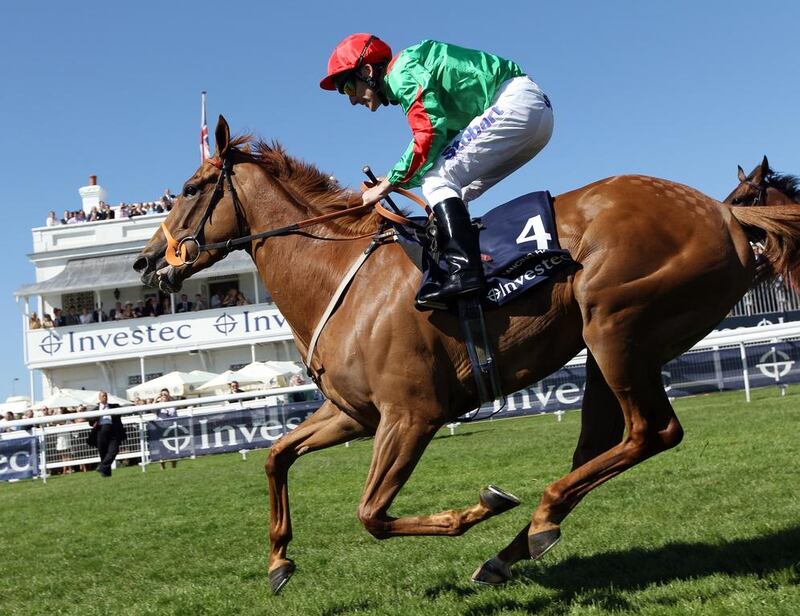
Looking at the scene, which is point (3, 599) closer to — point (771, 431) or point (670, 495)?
point (670, 495)

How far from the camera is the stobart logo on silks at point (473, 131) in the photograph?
4289mm

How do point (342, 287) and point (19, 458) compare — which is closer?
point (342, 287)

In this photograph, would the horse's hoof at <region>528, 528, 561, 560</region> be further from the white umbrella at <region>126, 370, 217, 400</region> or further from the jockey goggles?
the white umbrella at <region>126, 370, 217, 400</region>

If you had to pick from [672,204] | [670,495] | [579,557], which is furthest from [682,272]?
[670,495]

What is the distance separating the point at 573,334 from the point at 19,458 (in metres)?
14.2

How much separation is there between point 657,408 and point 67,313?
3279 centimetres

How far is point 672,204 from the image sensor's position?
13.6 feet

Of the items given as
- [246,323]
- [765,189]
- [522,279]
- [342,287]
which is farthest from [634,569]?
[246,323]

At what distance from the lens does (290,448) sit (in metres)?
4.71

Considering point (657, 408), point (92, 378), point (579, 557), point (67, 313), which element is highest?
point (67, 313)

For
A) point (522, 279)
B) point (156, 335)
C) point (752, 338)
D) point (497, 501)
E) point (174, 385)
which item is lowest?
point (497, 501)

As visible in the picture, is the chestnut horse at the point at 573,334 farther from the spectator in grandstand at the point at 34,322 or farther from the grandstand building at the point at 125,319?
the spectator in grandstand at the point at 34,322

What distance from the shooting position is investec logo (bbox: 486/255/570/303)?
13.4ft

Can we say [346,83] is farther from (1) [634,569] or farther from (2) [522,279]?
(1) [634,569]
